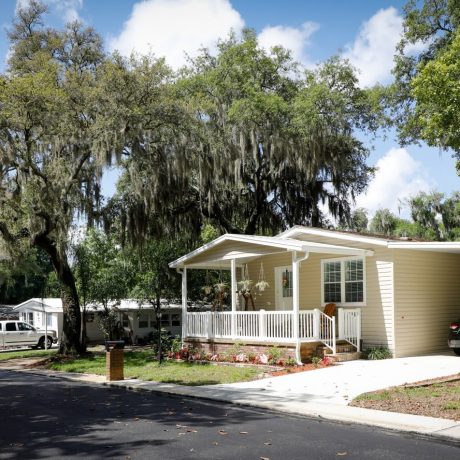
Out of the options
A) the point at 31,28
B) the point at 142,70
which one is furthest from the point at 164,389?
the point at 31,28

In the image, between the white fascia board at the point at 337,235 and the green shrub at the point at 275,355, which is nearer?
the green shrub at the point at 275,355

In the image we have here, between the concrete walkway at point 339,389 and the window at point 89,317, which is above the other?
the window at point 89,317

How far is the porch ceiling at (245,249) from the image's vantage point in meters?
16.0

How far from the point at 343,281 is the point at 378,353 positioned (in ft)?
8.26

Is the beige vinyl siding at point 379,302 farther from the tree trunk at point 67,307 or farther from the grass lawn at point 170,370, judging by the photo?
the tree trunk at point 67,307

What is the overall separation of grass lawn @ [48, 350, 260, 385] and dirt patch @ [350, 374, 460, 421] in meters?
4.06

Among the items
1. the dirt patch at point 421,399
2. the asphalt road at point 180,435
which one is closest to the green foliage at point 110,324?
the asphalt road at point 180,435

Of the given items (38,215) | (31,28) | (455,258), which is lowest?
(455,258)

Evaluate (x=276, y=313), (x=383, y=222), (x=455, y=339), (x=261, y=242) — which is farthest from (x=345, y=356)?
(x=383, y=222)

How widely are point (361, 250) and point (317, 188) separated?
371 inches

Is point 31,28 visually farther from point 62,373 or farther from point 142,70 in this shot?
point 62,373

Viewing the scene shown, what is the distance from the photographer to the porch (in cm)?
1578

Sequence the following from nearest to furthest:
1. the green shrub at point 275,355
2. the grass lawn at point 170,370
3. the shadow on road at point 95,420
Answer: the shadow on road at point 95,420, the grass lawn at point 170,370, the green shrub at point 275,355

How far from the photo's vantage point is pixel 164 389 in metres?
12.5
